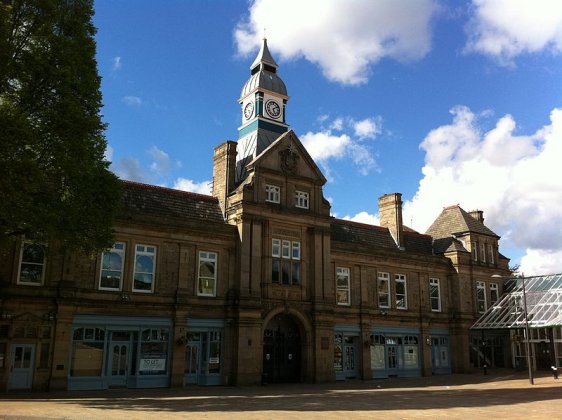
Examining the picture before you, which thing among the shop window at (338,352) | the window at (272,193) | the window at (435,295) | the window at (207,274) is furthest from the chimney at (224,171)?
the window at (435,295)

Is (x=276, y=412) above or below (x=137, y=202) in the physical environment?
below

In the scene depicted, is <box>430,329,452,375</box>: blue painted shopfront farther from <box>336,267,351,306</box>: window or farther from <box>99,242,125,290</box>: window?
<box>99,242,125,290</box>: window

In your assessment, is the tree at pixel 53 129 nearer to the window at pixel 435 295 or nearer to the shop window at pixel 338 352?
the shop window at pixel 338 352

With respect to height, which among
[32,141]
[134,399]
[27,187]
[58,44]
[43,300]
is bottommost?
[134,399]

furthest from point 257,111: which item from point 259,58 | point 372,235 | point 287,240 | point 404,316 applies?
point 404,316

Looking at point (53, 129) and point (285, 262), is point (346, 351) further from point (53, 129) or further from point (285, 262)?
point (53, 129)

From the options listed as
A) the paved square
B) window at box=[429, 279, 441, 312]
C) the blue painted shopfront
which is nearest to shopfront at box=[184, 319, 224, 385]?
the paved square

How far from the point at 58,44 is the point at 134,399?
44.7 ft

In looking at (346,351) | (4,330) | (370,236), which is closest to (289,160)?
(370,236)

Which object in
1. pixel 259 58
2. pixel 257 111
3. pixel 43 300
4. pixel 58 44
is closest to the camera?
pixel 58 44

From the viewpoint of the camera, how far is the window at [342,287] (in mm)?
35513

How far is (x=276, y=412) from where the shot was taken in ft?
57.1

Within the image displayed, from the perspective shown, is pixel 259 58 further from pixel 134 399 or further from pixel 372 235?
pixel 134 399

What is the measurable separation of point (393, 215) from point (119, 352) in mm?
22812
